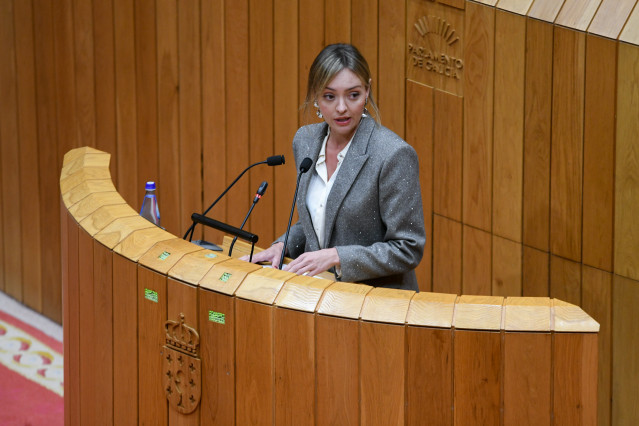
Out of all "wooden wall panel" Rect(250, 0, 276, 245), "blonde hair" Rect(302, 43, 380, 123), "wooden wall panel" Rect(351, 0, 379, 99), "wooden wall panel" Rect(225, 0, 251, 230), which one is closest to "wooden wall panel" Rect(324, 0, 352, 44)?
"wooden wall panel" Rect(351, 0, 379, 99)

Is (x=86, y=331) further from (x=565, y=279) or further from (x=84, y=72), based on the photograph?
(x=84, y=72)

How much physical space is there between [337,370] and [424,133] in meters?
1.83

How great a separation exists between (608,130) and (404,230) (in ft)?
3.04

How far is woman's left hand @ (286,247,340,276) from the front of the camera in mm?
2615

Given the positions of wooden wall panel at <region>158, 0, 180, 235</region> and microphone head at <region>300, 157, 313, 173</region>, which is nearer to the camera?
microphone head at <region>300, 157, 313, 173</region>

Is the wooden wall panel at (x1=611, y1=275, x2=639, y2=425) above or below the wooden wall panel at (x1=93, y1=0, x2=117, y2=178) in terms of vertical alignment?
below

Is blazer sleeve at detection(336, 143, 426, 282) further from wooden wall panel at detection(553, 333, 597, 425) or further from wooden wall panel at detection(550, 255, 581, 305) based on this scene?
wooden wall panel at detection(550, 255, 581, 305)

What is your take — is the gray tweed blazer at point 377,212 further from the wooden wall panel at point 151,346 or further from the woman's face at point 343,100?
the wooden wall panel at point 151,346

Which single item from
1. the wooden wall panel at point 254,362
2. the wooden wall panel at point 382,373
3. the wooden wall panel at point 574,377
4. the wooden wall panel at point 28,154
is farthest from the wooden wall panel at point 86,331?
the wooden wall panel at point 28,154

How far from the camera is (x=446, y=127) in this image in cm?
375

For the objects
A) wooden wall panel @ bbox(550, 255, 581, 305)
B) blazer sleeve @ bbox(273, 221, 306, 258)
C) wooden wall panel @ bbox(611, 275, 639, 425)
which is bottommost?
wooden wall panel @ bbox(611, 275, 639, 425)

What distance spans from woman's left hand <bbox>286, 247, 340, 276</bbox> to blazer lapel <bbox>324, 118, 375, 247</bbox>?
15 centimetres

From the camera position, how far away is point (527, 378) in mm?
1988

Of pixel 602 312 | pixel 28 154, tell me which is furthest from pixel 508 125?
pixel 28 154
